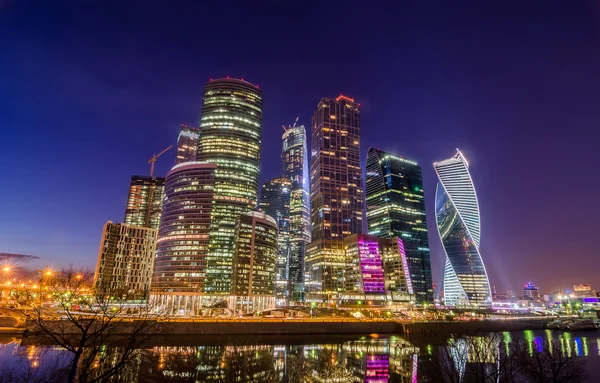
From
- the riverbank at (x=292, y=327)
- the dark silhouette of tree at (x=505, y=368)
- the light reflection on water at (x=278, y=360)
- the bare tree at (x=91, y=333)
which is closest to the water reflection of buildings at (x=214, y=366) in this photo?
the light reflection on water at (x=278, y=360)

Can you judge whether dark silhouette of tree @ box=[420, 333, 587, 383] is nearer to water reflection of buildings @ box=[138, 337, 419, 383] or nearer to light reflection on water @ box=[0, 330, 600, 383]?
light reflection on water @ box=[0, 330, 600, 383]

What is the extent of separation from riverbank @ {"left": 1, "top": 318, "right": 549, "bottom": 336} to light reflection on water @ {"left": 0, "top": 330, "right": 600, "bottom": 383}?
49.1 feet

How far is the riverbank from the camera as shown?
9396 centimetres

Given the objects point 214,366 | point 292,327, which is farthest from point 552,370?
point 292,327

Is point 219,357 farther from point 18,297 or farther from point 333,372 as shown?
point 18,297

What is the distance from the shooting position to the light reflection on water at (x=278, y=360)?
1939 inches

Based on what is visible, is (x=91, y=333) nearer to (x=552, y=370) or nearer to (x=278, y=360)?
(x=278, y=360)

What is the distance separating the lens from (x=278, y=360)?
2552 inches

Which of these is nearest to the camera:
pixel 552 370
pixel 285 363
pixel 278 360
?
pixel 552 370

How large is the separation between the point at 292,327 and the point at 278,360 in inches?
1899

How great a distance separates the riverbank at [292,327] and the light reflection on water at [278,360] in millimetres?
14967

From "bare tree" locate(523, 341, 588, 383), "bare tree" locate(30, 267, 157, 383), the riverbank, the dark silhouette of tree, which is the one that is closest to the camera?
"bare tree" locate(30, 267, 157, 383)

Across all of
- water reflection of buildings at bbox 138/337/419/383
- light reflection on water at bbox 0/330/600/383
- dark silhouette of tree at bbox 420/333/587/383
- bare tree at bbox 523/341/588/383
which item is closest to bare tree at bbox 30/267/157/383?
light reflection on water at bbox 0/330/600/383

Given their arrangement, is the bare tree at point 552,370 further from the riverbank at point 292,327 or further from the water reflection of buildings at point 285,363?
the riverbank at point 292,327
